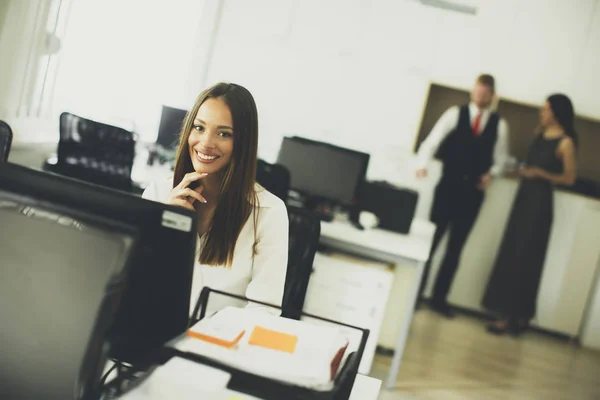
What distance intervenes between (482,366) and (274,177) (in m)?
1.94

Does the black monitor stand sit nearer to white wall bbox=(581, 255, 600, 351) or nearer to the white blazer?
the white blazer

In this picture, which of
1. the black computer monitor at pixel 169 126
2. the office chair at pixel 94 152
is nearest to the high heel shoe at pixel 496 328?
the black computer monitor at pixel 169 126

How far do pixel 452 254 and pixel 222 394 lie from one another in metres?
4.27

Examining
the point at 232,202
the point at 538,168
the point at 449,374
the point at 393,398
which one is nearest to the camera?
the point at 232,202

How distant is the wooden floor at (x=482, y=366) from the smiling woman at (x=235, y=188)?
5.57 ft

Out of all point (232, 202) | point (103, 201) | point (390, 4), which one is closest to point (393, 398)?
point (232, 202)

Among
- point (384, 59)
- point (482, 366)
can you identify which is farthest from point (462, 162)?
point (482, 366)

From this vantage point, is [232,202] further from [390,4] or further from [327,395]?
[390,4]

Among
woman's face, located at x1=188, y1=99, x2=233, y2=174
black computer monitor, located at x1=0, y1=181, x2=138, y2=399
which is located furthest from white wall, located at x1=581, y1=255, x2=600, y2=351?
black computer monitor, located at x1=0, y1=181, x2=138, y2=399

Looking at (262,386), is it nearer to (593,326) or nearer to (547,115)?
(547,115)

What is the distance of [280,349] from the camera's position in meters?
1.00

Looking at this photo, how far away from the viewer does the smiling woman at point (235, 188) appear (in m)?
1.54

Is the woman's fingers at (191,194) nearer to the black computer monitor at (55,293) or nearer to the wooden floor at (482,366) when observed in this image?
the black computer monitor at (55,293)

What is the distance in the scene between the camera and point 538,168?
4.62 m
